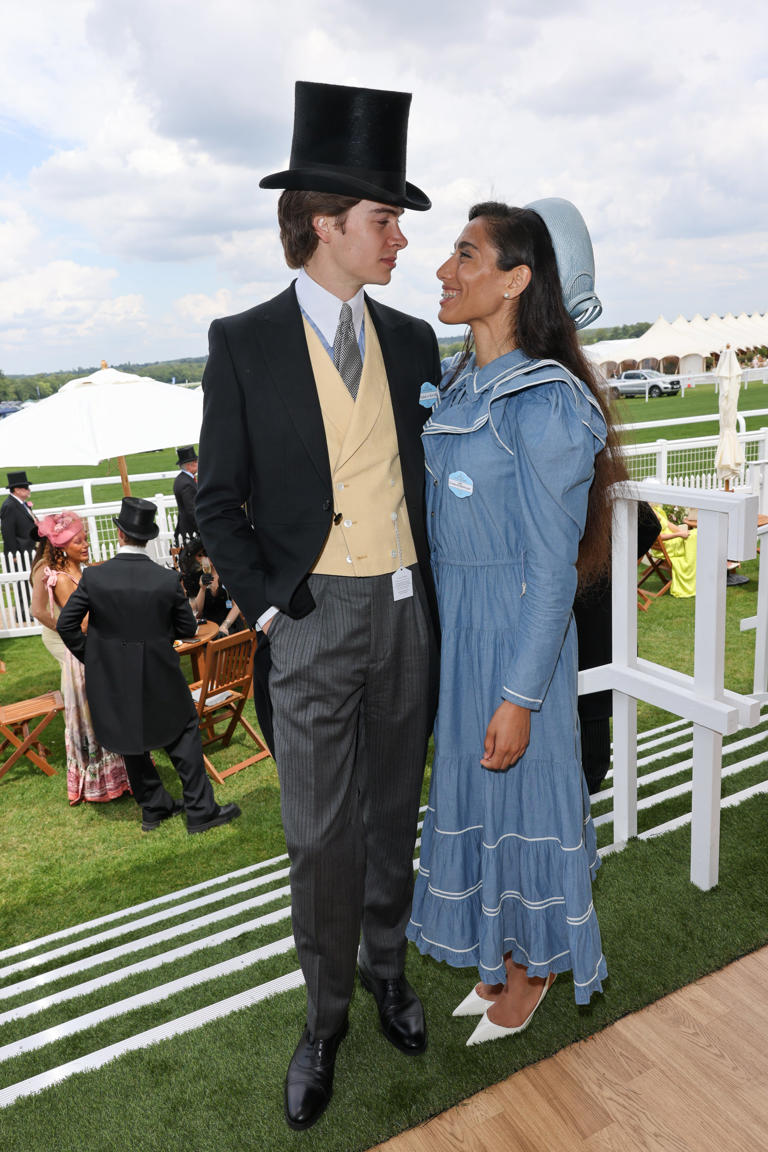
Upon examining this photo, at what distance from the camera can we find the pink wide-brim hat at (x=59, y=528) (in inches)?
202

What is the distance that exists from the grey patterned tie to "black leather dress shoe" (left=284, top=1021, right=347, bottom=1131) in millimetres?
1578

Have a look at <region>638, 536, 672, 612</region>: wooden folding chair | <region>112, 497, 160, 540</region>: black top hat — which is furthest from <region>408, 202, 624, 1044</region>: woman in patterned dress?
<region>638, 536, 672, 612</region>: wooden folding chair

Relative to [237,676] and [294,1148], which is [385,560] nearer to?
[294,1148]

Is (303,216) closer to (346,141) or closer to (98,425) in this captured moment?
(346,141)

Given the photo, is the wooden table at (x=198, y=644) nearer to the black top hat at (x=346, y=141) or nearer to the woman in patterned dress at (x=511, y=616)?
the woman in patterned dress at (x=511, y=616)

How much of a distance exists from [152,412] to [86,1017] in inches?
205

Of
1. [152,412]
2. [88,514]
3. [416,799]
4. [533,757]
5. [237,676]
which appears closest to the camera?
[533,757]

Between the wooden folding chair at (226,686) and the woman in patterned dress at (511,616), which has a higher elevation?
the woman in patterned dress at (511,616)

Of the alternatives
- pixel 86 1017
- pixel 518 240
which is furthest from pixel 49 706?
pixel 518 240

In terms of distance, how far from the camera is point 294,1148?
1889mm

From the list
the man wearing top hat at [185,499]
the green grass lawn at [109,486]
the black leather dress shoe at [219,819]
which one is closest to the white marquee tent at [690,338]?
the green grass lawn at [109,486]

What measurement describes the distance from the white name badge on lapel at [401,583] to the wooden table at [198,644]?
162 inches

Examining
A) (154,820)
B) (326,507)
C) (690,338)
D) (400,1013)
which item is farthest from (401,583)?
(690,338)

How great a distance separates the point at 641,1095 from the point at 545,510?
1.34m
